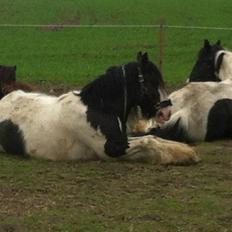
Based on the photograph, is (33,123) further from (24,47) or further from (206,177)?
(24,47)

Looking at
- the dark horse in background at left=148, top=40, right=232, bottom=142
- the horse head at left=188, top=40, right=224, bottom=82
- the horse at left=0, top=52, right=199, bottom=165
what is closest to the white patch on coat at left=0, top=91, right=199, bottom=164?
the horse at left=0, top=52, right=199, bottom=165

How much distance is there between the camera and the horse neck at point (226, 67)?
35.9 ft

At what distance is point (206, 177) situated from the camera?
24.3 ft

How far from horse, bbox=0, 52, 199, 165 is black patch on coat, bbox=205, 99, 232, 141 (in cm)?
121

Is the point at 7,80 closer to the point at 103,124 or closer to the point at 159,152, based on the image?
the point at 103,124

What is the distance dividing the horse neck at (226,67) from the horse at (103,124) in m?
2.80

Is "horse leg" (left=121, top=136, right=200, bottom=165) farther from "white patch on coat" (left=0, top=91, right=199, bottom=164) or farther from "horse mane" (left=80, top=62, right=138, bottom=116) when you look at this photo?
"horse mane" (left=80, top=62, right=138, bottom=116)

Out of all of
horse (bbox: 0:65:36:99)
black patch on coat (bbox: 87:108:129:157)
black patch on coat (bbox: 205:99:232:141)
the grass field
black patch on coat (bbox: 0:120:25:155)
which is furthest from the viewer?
horse (bbox: 0:65:36:99)

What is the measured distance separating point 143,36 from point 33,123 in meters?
24.2

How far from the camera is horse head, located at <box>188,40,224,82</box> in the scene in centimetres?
1114

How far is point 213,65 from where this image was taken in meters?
11.2

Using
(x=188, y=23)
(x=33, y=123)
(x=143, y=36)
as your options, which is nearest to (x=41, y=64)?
(x=143, y=36)

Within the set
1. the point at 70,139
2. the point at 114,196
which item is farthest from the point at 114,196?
the point at 70,139

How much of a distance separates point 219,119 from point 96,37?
23.4 metres
